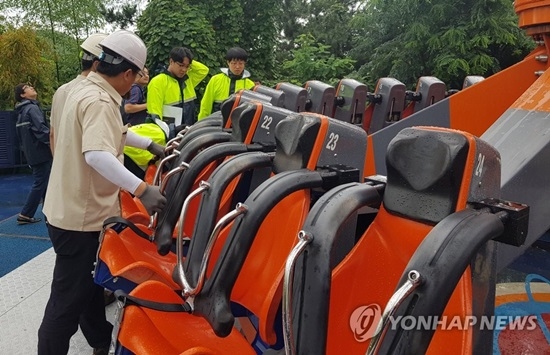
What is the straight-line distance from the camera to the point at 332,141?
5.20ft

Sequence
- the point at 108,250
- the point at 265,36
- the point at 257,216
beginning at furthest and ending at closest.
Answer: the point at 265,36 < the point at 108,250 < the point at 257,216

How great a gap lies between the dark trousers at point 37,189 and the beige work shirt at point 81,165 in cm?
294

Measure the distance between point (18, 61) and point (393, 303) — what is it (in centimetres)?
821

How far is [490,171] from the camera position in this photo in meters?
1.15

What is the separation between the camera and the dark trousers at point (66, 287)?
7.20ft

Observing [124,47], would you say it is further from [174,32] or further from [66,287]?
[174,32]

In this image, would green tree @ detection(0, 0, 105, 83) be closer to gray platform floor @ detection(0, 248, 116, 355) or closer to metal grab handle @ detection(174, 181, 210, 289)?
gray platform floor @ detection(0, 248, 116, 355)

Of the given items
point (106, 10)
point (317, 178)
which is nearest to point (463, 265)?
point (317, 178)

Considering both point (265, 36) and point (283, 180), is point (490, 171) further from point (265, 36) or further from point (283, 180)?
point (265, 36)

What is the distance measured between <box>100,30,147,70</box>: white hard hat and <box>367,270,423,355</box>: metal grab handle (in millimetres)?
1619

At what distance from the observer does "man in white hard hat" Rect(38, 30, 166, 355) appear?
2.08 metres

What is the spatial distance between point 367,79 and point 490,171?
32.2ft

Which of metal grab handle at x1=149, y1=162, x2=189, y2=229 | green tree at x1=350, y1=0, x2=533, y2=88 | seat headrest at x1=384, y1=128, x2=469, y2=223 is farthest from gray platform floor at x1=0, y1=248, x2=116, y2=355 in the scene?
green tree at x1=350, y1=0, x2=533, y2=88

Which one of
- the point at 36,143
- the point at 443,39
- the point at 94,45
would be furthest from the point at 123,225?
the point at 443,39
